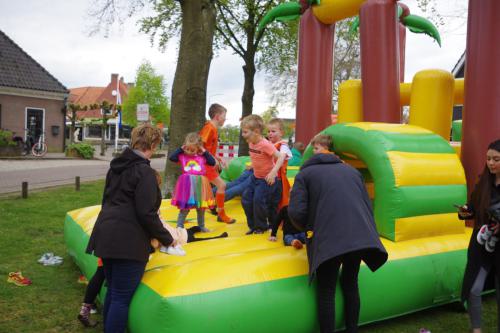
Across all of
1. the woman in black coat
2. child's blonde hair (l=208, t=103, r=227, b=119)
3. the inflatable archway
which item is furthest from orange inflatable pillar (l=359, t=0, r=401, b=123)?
the woman in black coat

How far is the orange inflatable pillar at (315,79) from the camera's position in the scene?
22.3 feet

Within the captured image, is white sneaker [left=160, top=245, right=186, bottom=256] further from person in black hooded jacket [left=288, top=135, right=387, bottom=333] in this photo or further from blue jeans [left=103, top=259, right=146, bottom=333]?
person in black hooded jacket [left=288, top=135, right=387, bottom=333]

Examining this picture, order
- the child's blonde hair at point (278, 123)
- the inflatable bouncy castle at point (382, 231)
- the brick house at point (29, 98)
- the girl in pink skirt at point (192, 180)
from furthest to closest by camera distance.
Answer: the brick house at point (29, 98)
the child's blonde hair at point (278, 123)
the girl in pink skirt at point (192, 180)
the inflatable bouncy castle at point (382, 231)

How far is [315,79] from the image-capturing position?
680cm

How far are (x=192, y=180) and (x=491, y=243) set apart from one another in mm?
2633

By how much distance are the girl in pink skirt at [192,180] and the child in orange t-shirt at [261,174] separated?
0.48 metres

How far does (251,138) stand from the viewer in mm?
4273

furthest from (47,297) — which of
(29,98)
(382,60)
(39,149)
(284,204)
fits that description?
(29,98)

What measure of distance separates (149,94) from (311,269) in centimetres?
4367

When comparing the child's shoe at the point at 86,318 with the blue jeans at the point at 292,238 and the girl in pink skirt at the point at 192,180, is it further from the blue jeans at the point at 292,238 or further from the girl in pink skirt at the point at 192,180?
the blue jeans at the point at 292,238

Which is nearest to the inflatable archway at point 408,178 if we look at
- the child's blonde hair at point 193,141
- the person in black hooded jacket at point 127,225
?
the child's blonde hair at point 193,141

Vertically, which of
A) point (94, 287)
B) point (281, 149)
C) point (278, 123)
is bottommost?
point (94, 287)

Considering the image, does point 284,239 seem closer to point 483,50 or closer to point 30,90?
point 483,50

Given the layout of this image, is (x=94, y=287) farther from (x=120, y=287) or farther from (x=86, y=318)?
(x=120, y=287)
